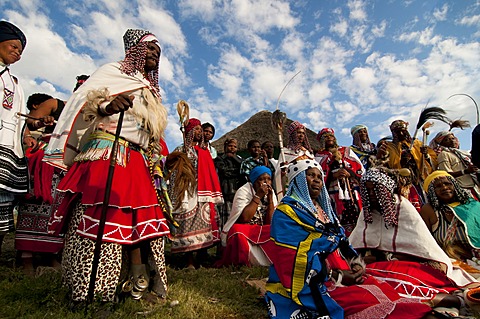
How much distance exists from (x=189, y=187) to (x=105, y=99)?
2.50 meters

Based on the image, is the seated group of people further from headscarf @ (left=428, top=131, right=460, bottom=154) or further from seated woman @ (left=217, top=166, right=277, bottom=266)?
headscarf @ (left=428, top=131, right=460, bottom=154)

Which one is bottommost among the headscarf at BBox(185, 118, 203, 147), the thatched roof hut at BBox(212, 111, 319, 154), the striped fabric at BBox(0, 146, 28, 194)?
the striped fabric at BBox(0, 146, 28, 194)

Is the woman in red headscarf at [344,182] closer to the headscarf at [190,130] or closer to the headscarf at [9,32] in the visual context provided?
the headscarf at [190,130]

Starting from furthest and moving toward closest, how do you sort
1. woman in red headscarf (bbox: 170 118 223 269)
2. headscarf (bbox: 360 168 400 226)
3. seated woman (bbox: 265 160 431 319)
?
1. woman in red headscarf (bbox: 170 118 223 269)
2. headscarf (bbox: 360 168 400 226)
3. seated woman (bbox: 265 160 431 319)

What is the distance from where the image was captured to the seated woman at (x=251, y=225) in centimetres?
497

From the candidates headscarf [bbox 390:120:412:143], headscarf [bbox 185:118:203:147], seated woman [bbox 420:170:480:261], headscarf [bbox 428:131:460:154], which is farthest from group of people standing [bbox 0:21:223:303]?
headscarf [bbox 428:131:460:154]

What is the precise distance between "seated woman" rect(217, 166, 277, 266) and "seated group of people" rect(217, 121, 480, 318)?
16mm

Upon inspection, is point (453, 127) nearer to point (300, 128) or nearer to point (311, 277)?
point (300, 128)

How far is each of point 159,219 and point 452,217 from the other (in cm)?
357

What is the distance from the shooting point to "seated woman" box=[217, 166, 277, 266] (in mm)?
4969

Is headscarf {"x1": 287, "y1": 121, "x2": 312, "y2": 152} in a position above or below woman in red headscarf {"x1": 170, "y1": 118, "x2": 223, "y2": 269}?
above

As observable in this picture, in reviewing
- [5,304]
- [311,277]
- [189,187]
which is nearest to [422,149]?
[189,187]

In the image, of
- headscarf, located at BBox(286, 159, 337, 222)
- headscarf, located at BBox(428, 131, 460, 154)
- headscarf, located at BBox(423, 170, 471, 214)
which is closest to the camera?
headscarf, located at BBox(286, 159, 337, 222)

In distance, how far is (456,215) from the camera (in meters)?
4.04
